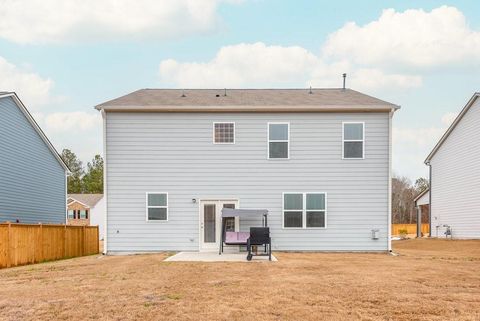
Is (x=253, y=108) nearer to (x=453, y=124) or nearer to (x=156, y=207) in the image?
(x=156, y=207)

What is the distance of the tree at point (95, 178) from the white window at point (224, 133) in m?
48.1

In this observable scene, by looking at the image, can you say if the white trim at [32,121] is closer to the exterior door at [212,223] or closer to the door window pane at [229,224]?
the exterior door at [212,223]

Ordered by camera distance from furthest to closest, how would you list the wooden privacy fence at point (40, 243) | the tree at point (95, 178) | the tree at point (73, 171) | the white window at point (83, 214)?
the tree at point (73, 171) < the tree at point (95, 178) < the white window at point (83, 214) < the wooden privacy fence at point (40, 243)

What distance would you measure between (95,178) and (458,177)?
157ft

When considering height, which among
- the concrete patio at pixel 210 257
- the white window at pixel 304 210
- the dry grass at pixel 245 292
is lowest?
the concrete patio at pixel 210 257

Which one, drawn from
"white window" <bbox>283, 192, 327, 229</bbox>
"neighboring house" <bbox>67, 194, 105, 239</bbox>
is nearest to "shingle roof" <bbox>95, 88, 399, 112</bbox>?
"white window" <bbox>283, 192, 327, 229</bbox>

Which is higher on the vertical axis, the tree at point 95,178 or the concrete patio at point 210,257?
the tree at point 95,178

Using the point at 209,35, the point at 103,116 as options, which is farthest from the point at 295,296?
the point at 209,35

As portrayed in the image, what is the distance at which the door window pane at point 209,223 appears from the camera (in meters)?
16.3

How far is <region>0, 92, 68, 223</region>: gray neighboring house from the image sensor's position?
19016mm

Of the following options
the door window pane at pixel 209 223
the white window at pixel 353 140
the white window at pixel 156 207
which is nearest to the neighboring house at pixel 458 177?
the white window at pixel 353 140

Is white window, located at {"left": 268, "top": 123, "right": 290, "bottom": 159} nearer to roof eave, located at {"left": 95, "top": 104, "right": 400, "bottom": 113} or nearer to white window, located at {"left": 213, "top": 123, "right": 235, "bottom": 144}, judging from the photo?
roof eave, located at {"left": 95, "top": 104, "right": 400, "bottom": 113}

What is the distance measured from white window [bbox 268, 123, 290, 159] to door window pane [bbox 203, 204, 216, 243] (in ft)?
8.94

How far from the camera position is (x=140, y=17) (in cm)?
1766
